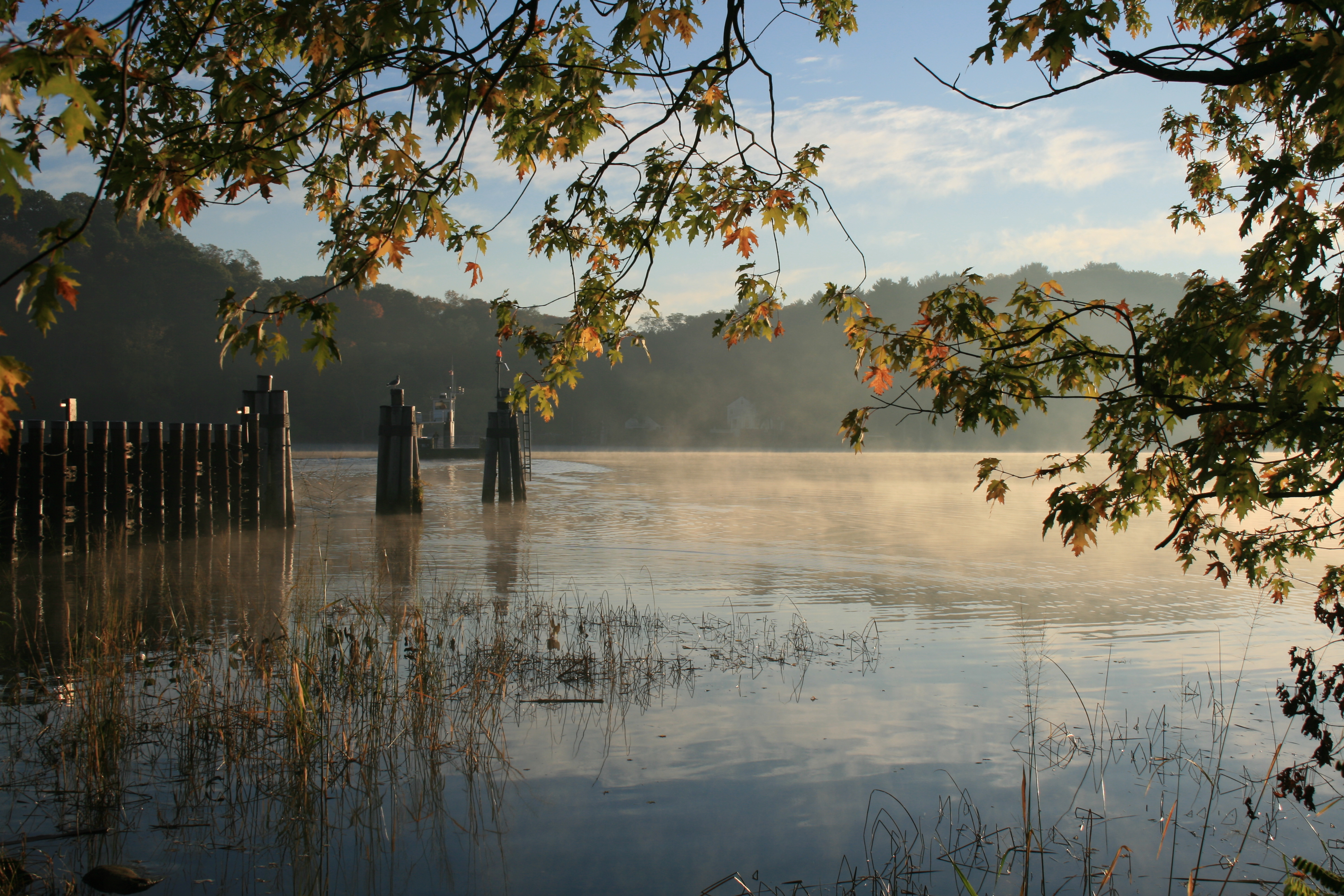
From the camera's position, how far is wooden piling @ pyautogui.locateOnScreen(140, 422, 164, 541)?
41.2 ft

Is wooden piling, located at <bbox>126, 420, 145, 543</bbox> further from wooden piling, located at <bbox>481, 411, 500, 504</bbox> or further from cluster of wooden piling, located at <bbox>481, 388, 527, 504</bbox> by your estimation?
wooden piling, located at <bbox>481, 411, 500, 504</bbox>

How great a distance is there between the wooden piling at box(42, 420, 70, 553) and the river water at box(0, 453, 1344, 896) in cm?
40

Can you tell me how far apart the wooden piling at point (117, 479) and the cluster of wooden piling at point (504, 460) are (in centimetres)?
915

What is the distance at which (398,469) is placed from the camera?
17641 millimetres

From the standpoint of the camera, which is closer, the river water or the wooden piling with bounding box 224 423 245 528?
the river water

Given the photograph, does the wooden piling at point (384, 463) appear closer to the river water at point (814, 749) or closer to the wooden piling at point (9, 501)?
the river water at point (814, 749)

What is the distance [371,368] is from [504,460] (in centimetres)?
7692

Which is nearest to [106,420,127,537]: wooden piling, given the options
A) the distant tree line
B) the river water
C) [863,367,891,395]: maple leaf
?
the river water

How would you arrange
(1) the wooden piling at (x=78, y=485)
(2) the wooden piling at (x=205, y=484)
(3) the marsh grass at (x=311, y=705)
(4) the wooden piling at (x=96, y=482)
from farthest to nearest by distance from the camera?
(2) the wooden piling at (x=205, y=484) → (4) the wooden piling at (x=96, y=482) → (1) the wooden piling at (x=78, y=485) → (3) the marsh grass at (x=311, y=705)

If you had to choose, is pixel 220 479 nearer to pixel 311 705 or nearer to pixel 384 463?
pixel 384 463

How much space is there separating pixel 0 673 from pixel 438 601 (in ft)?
12.4

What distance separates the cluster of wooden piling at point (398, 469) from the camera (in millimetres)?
17422

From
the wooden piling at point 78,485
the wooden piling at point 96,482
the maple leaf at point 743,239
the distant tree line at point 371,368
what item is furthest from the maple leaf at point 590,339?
the distant tree line at point 371,368

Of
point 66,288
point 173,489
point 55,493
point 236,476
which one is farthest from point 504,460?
point 66,288
